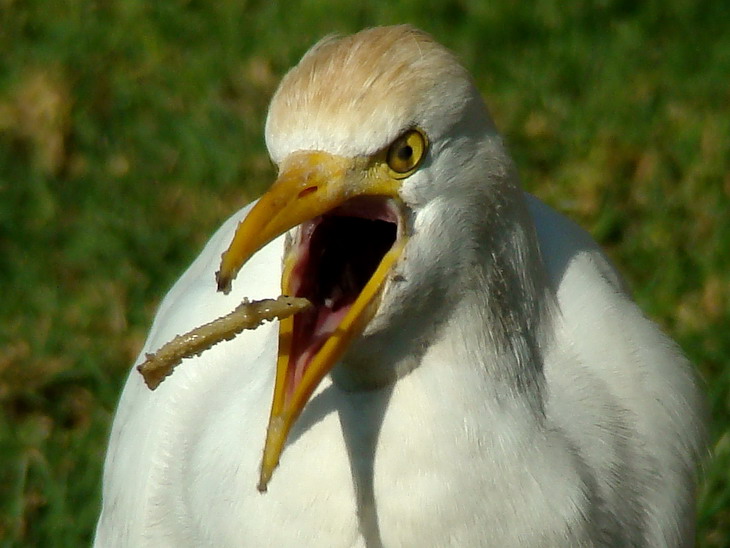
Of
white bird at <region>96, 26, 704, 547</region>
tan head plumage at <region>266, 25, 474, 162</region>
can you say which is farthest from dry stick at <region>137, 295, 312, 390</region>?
tan head plumage at <region>266, 25, 474, 162</region>

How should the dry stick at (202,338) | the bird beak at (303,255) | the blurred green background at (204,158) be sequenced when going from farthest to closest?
the blurred green background at (204,158) < the dry stick at (202,338) < the bird beak at (303,255)

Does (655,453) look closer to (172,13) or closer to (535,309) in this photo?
(535,309)

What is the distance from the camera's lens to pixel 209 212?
16.3 feet

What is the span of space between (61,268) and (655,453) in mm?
2549

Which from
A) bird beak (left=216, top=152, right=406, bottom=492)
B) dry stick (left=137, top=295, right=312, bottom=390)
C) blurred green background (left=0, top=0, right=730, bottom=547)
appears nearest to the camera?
bird beak (left=216, top=152, right=406, bottom=492)

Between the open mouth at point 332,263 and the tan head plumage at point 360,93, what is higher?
the tan head plumage at point 360,93

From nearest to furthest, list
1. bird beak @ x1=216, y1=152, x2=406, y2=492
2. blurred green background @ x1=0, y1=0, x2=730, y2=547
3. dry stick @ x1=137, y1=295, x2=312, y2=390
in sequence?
bird beak @ x1=216, y1=152, x2=406, y2=492, dry stick @ x1=137, y1=295, x2=312, y2=390, blurred green background @ x1=0, y1=0, x2=730, y2=547

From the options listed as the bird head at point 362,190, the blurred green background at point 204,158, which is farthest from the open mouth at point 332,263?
the blurred green background at point 204,158

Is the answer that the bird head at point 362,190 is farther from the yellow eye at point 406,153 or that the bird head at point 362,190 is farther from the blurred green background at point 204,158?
the blurred green background at point 204,158

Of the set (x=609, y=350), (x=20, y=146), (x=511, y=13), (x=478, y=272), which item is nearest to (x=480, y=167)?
(x=478, y=272)

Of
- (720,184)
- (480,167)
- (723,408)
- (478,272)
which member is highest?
(480,167)

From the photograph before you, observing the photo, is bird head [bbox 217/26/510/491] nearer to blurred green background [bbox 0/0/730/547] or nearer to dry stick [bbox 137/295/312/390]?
dry stick [bbox 137/295/312/390]

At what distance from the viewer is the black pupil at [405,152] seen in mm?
2334

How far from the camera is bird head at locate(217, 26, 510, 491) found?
229cm
